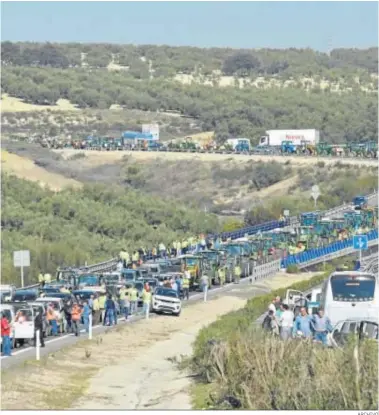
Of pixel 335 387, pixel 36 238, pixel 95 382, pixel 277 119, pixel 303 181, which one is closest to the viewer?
pixel 335 387

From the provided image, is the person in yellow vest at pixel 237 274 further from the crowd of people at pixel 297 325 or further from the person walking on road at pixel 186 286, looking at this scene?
the crowd of people at pixel 297 325

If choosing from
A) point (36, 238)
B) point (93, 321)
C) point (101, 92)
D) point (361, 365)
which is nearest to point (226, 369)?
point (361, 365)

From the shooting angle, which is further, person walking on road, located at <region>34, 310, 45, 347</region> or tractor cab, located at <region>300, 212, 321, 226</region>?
tractor cab, located at <region>300, 212, 321, 226</region>

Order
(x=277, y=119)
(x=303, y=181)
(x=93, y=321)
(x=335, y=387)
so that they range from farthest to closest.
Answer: (x=277, y=119) → (x=303, y=181) → (x=93, y=321) → (x=335, y=387)

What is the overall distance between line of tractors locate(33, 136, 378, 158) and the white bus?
255 ft

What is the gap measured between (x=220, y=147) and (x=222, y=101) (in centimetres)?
3941

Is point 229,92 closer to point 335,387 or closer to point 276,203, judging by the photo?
point 276,203

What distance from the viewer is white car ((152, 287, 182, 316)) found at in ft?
129

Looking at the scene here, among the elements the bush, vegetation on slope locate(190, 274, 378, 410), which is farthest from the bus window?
the bush

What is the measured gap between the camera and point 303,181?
99.2 m

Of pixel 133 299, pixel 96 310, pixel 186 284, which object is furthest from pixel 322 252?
pixel 96 310

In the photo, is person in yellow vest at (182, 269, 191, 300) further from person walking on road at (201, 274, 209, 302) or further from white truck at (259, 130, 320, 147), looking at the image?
white truck at (259, 130, 320, 147)

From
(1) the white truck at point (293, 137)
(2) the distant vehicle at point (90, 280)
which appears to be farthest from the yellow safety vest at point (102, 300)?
(1) the white truck at point (293, 137)

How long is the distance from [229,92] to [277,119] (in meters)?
20.8
